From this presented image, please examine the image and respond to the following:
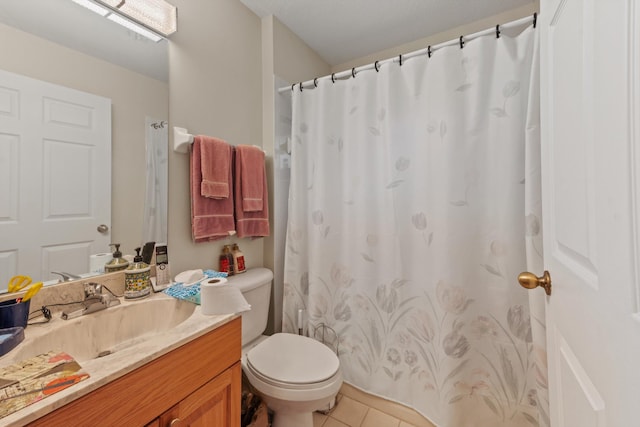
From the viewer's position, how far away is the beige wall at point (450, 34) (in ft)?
5.25

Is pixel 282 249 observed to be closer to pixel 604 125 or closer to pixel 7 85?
pixel 7 85

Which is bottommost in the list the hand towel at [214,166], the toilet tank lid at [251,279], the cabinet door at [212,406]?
the cabinet door at [212,406]

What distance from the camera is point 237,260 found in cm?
151

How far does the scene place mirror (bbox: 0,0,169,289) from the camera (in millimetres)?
844

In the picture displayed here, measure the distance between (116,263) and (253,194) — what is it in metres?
0.73

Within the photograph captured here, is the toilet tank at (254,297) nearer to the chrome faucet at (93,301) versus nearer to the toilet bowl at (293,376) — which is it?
the toilet bowl at (293,376)

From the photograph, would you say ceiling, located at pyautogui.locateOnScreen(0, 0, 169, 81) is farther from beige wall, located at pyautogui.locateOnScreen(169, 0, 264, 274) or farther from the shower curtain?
the shower curtain

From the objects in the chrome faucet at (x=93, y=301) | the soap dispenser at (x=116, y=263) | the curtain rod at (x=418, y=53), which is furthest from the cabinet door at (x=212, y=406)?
the curtain rod at (x=418, y=53)

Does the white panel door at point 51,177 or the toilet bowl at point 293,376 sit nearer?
the white panel door at point 51,177

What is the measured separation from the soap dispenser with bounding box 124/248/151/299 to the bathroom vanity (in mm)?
48

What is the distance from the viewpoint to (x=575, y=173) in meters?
0.52

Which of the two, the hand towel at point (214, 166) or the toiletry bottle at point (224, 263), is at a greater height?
the hand towel at point (214, 166)

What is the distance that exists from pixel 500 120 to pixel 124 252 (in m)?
1.76

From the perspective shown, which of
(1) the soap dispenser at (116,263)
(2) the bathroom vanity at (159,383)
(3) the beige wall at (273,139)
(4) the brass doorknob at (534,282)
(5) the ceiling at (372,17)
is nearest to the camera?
(2) the bathroom vanity at (159,383)
